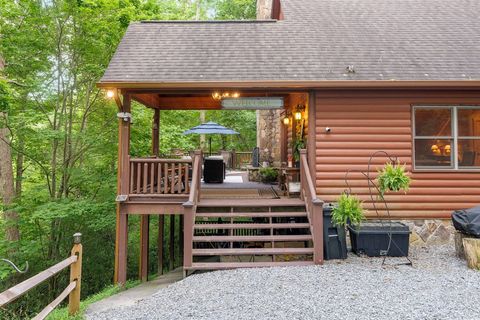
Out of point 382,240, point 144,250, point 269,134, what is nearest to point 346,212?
point 382,240

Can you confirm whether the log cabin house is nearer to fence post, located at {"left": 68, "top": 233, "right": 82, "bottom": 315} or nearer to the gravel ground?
the gravel ground

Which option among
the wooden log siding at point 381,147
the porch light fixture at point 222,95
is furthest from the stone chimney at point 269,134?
the wooden log siding at point 381,147

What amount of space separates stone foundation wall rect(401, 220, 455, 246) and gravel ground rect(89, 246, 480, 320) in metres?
1.08

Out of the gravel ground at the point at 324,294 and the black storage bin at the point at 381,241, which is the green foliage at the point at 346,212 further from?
the gravel ground at the point at 324,294

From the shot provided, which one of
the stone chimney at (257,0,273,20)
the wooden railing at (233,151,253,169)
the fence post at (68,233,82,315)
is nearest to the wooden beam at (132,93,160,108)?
the fence post at (68,233,82,315)

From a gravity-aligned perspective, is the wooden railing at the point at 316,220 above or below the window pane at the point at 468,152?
below

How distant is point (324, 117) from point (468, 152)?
9.97ft

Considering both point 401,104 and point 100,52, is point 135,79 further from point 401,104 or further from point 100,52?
point 401,104

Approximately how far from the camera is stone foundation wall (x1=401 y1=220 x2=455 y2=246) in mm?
6199

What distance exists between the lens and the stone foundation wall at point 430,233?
6199 millimetres

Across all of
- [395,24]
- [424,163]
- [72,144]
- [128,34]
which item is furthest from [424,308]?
[72,144]

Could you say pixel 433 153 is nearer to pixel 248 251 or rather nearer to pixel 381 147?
pixel 381 147

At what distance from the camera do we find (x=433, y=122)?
6383 millimetres

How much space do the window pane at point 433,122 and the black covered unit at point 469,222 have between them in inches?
69.6
